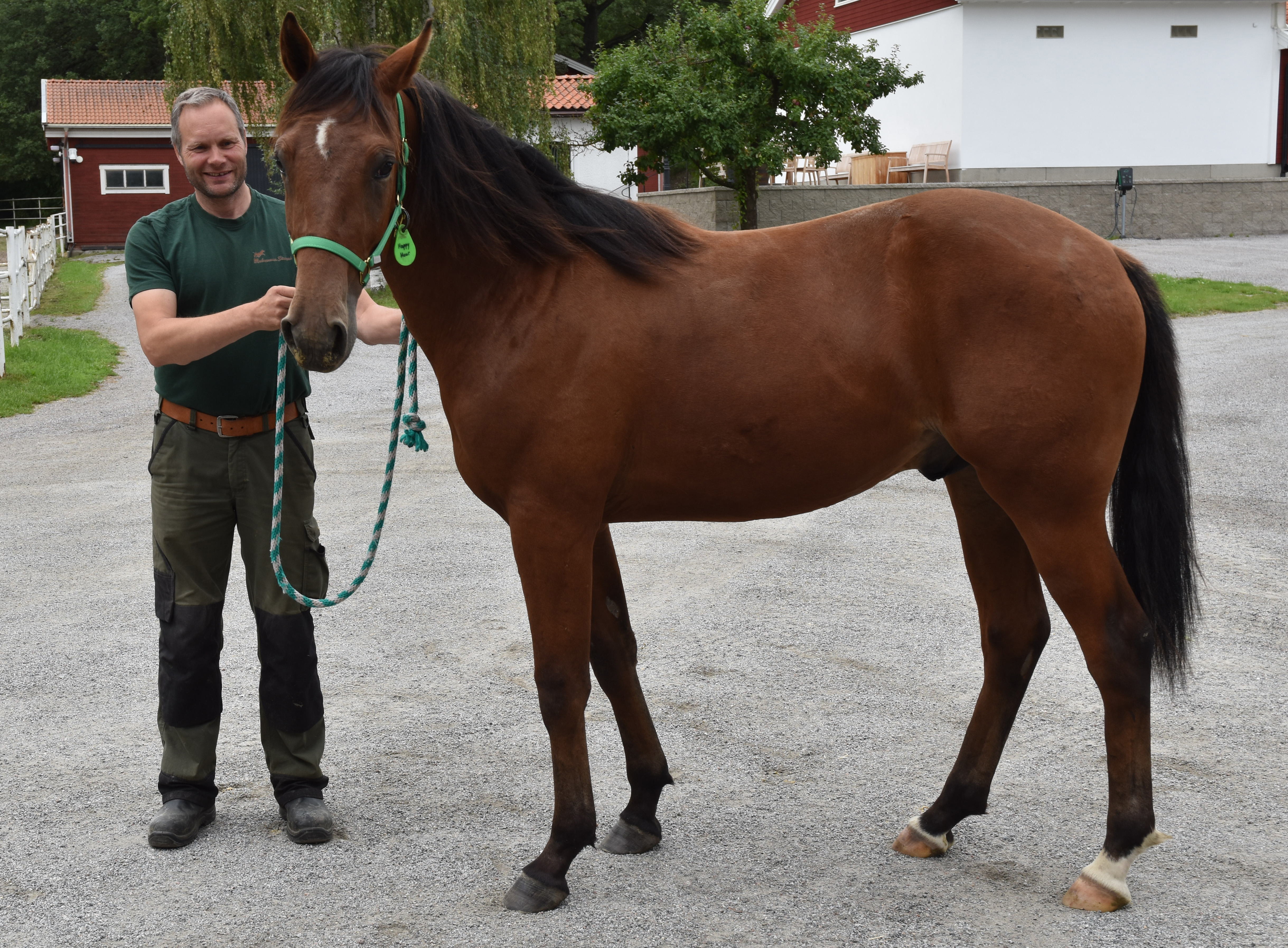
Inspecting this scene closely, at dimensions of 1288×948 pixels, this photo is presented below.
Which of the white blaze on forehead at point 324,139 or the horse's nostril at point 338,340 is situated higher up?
the white blaze on forehead at point 324,139

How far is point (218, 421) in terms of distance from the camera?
10.6 ft

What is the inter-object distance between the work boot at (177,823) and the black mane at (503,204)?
5.90 ft

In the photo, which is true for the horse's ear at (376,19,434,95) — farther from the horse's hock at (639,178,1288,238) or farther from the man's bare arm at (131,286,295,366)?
the horse's hock at (639,178,1288,238)

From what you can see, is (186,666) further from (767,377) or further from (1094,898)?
(1094,898)

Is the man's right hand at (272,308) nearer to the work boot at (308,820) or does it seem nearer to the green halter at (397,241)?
the green halter at (397,241)

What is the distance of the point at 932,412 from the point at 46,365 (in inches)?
486

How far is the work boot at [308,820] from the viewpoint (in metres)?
3.14

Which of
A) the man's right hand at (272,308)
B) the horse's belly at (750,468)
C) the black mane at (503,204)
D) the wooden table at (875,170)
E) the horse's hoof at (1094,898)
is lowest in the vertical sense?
the horse's hoof at (1094,898)

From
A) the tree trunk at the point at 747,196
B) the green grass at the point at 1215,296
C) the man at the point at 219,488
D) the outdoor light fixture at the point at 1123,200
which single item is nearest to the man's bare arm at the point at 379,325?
the man at the point at 219,488

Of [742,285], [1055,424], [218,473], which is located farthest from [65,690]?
[1055,424]

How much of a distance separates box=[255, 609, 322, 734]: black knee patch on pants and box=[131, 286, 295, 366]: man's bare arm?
0.83 metres

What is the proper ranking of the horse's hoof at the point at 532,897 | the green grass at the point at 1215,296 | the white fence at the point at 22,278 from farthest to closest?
1. the green grass at the point at 1215,296
2. the white fence at the point at 22,278
3. the horse's hoof at the point at 532,897

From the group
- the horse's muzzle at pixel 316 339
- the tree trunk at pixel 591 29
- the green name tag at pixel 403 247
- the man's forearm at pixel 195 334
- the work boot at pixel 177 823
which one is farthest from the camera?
the tree trunk at pixel 591 29

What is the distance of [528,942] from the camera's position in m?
2.62
